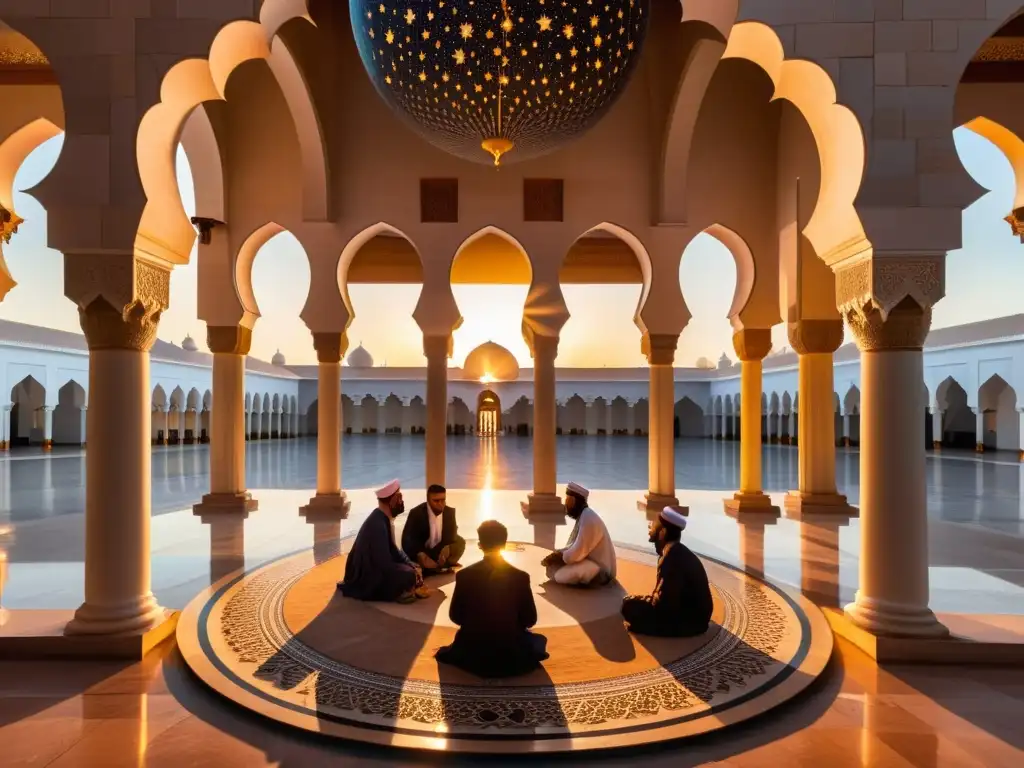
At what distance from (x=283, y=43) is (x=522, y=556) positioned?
4.18 m

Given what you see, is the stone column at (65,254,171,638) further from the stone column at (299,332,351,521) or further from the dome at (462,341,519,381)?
the dome at (462,341,519,381)

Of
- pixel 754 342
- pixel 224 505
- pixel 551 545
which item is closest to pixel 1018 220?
pixel 754 342

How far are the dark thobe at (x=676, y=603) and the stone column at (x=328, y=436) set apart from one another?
12.7 feet

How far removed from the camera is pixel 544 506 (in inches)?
240

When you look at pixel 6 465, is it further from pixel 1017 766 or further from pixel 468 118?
pixel 1017 766

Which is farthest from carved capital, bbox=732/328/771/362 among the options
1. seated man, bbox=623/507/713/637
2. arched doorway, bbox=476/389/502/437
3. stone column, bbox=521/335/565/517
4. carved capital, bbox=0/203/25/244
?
arched doorway, bbox=476/389/502/437

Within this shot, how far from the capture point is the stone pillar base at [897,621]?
9.16 feet

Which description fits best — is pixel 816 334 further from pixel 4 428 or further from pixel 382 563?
pixel 4 428

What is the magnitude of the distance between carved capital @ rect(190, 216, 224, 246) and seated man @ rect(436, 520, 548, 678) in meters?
4.70

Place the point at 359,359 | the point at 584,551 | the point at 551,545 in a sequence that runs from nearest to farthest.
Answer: the point at 584,551 → the point at 551,545 → the point at 359,359

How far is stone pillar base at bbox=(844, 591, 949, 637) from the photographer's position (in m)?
2.79

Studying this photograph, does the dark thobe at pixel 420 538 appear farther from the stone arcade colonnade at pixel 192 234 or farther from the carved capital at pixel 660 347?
the carved capital at pixel 660 347

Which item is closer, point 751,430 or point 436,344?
point 436,344

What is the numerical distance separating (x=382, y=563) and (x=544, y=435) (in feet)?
9.74
